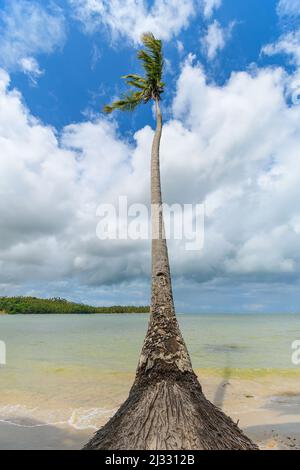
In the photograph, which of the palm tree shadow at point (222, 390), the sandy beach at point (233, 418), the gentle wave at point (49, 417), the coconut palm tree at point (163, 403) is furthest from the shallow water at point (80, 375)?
the coconut palm tree at point (163, 403)

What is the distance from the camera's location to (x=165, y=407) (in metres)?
6.55

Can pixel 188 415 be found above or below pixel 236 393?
above

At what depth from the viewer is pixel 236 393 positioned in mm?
15852

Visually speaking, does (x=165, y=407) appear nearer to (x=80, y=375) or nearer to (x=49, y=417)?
(x=49, y=417)

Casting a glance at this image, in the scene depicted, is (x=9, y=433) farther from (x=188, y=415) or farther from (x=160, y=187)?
(x=160, y=187)

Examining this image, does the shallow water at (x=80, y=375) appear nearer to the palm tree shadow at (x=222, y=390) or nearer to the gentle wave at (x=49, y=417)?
the gentle wave at (x=49, y=417)

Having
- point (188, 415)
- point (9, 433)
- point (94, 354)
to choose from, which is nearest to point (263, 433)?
point (188, 415)

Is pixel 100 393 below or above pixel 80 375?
below

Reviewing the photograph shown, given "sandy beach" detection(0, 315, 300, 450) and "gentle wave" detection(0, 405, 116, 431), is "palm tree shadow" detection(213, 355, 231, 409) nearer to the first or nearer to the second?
"sandy beach" detection(0, 315, 300, 450)

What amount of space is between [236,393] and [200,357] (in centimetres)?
1202

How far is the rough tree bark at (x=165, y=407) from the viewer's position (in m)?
6.08

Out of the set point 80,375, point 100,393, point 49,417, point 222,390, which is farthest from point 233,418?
point 80,375

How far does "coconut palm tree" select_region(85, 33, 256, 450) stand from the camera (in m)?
6.10

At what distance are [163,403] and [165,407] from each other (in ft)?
0.32
